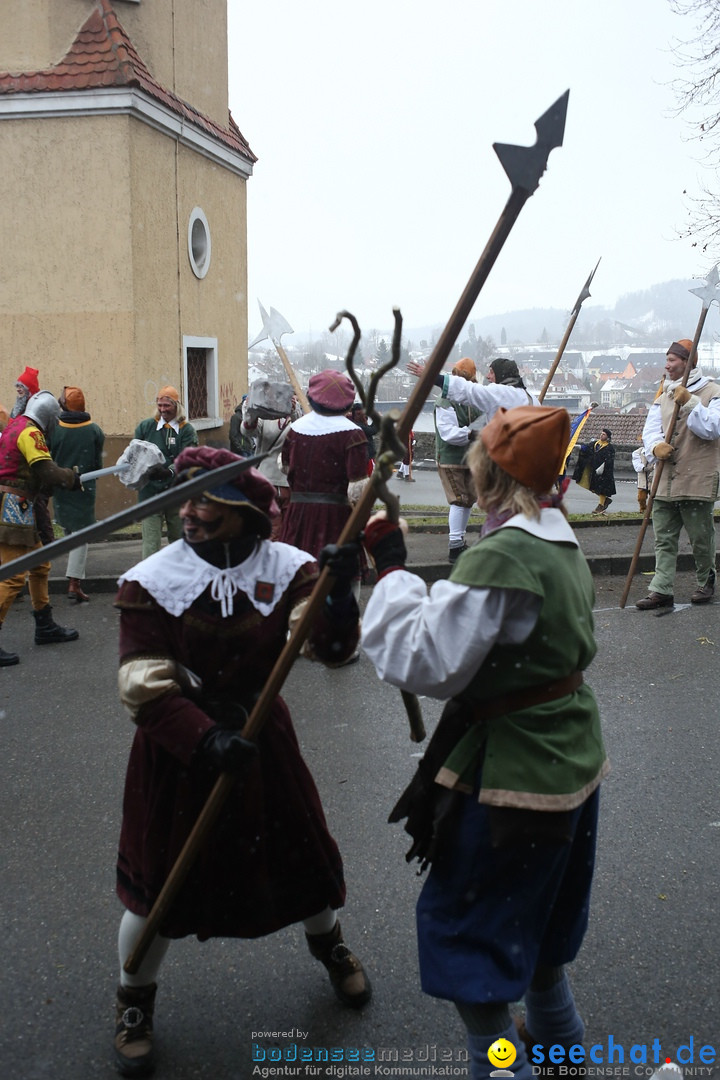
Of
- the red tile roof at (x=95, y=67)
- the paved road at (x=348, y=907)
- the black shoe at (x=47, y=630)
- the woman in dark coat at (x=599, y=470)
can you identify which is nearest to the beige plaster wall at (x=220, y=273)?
the red tile roof at (x=95, y=67)

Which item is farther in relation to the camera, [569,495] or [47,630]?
[569,495]

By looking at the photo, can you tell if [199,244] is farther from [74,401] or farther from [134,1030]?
[134,1030]

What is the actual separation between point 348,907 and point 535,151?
254 cm

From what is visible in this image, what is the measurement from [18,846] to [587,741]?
8.75ft

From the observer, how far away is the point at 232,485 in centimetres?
264

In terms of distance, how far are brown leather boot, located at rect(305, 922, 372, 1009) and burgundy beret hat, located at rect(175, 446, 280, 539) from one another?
1.24 m

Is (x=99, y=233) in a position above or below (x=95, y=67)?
below

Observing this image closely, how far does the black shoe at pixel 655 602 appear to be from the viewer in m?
7.63

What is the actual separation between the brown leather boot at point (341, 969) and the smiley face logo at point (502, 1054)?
862 millimetres

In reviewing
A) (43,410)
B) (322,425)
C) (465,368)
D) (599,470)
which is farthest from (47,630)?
(599,470)

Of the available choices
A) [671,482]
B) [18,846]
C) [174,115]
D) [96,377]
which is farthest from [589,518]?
[18,846]

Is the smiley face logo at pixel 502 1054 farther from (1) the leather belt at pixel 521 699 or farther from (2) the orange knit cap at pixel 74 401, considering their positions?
(2) the orange knit cap at pixel 74 401

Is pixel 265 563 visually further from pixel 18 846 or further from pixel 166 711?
pixel 18 846

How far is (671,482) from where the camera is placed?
739cm
